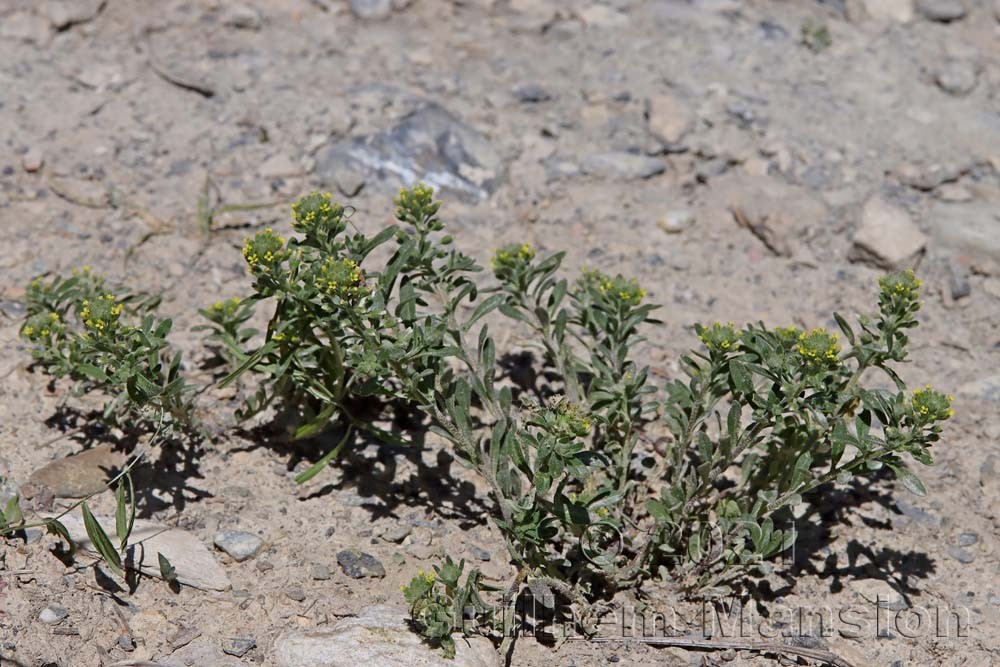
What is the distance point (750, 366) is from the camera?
3371 millimetres

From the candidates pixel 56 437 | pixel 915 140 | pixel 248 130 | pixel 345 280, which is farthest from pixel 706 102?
pixel 56 437

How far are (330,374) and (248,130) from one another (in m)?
2.34

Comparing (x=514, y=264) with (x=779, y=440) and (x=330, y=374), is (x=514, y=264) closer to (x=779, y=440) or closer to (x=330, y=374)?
(x=330, y=374)

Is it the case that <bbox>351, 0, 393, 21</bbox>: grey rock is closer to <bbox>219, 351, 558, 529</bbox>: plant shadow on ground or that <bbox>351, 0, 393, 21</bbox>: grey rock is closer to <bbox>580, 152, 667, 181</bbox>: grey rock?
<bbox>580, 152, 667, 181</bbox>: grey rock

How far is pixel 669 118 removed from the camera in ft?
19.2

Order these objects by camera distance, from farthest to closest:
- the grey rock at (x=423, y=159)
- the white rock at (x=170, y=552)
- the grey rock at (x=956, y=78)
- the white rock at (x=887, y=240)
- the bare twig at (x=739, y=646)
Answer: the grey rock at (x=956, y=78)
the grey rock at (x=423, y=159)
the white rock at (x=887, y=240)
the white rock at (x=170, y=552)
the bare twig at (x=739, y=646)

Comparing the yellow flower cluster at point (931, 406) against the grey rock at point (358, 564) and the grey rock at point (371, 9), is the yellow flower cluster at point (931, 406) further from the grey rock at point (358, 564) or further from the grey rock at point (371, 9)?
the grey rock at point (371, 9)

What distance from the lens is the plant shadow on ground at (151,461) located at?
3.88 metres

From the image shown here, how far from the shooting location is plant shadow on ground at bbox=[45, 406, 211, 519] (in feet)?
12.7

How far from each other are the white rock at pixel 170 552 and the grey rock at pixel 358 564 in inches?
16.2

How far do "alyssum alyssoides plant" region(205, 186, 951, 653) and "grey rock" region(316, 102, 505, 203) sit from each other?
5.07 ft

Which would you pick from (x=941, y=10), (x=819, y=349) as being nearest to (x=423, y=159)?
(x=819, y=349)

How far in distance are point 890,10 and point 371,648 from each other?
5657mm

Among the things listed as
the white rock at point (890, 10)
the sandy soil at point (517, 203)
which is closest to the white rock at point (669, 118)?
the sandy soil at point (517, 203)
